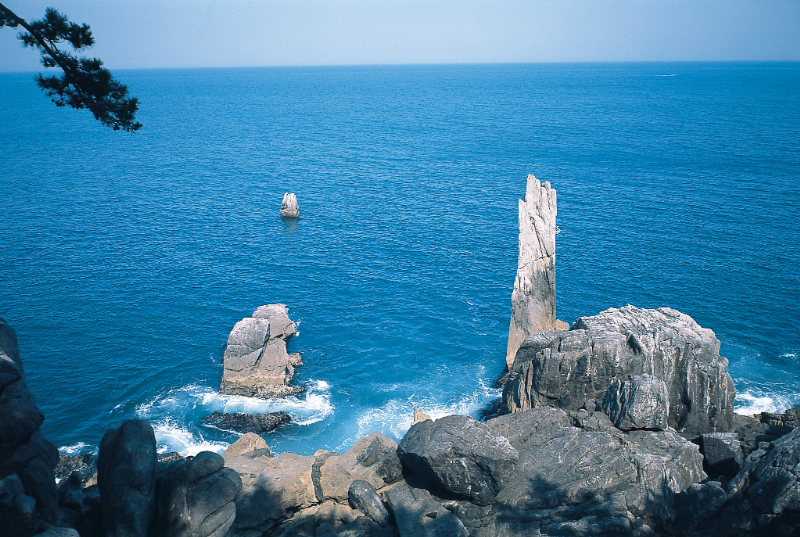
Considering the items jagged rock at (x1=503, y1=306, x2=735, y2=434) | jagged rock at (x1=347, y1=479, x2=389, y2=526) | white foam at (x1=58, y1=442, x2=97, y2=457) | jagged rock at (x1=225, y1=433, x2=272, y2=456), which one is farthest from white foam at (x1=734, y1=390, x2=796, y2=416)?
white foam at (x1=58, y1=442, x2=97, y2=457)

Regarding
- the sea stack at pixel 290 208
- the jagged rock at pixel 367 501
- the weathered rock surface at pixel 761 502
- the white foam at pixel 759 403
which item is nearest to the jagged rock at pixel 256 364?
the jagged rock at pixel 367 501

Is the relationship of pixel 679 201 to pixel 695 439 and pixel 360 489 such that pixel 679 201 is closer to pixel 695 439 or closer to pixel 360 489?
pixel 695 439

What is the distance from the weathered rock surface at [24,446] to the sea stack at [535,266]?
37917mm

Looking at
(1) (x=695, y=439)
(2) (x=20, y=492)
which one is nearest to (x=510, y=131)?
(1) (x=695, y=439)

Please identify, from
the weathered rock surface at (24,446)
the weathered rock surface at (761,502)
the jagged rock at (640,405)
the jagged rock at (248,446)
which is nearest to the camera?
the weathered rock surface at (24,446)

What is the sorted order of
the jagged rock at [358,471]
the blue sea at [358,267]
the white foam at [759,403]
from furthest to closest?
the blue sea at [358,267] < the white foam at [759,403] < the jagged rock at [358,471]

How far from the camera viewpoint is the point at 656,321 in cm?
3578

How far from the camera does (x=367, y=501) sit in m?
22.7

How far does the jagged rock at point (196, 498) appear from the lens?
20.0m

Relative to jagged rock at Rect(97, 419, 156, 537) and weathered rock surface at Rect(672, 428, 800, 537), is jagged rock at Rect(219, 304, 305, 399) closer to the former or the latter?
jagged rock at Rect(97, 419, 156, 537)

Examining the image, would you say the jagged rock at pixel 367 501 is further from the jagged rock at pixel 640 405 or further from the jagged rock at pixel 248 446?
the jagged rock at pixel 640 405

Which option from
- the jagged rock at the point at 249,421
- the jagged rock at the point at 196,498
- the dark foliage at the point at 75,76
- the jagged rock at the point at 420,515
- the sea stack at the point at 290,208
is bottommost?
the jagged rock at the point at 249,421

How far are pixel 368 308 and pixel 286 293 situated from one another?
10864 mm

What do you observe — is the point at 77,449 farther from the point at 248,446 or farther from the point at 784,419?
the point at 784,419
